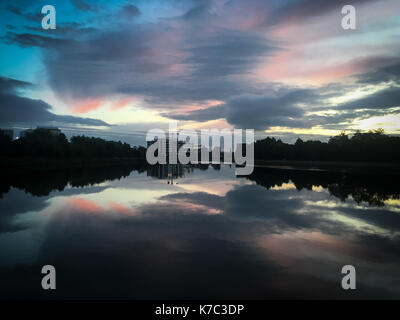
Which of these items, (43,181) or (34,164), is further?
(34,164)

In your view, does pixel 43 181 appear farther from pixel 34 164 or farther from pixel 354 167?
pixel 354 167

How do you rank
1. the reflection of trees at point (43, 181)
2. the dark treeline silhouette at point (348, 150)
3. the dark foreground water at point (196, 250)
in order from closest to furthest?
the dark foreground water at point (196, 250) < the reflection of trees at point (43, 181) < the dark treeline silhouette at point (348, 150)

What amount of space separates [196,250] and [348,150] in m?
87.0

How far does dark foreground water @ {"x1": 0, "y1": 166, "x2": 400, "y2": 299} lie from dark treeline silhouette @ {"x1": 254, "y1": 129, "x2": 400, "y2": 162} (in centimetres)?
6572

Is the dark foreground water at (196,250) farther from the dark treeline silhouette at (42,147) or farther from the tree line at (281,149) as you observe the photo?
the tree line at (281,149)

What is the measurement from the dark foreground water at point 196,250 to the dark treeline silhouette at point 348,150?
65.7 meters

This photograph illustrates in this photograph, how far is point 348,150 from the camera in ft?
276

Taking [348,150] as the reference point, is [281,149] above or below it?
above

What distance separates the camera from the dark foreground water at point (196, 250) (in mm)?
7266

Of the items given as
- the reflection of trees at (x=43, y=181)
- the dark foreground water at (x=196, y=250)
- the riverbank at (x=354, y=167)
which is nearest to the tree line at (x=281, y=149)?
the riverbank at (x=354, y=167)

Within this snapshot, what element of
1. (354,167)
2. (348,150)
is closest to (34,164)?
(354,167)

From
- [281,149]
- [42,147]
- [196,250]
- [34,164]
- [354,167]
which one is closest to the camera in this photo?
[196,250]
